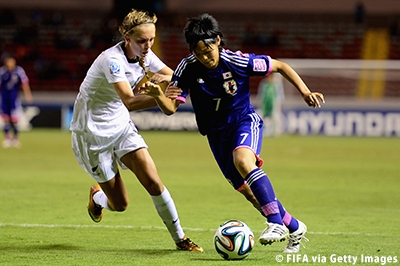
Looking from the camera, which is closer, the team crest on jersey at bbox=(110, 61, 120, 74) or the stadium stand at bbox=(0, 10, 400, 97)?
the team crest on jersey at bbox=(110, 61, 120, 74)

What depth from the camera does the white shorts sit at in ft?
20.2

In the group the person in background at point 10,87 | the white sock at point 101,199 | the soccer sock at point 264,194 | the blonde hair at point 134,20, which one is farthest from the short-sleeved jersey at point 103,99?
the person in background at point 10,87

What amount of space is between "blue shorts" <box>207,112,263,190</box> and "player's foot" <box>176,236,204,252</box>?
1.94 ft

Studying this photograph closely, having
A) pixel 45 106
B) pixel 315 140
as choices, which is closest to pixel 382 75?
pixel 315 140

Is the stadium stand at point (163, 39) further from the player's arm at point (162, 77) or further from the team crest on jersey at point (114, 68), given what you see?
the team crest on jersey at point (114, 68)

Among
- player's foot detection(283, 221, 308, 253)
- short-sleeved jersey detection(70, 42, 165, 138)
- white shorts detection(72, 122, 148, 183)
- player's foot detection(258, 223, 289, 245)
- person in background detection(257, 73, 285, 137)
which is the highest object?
short-sleeved jersey detection(70, 42, 165, 138)

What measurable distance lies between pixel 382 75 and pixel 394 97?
918 mm

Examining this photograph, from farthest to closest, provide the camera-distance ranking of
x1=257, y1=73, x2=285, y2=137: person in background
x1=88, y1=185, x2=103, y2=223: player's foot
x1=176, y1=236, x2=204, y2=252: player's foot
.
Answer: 1. x1=257, y1=73, x2=285, y2=137: person in background
2. x1=88, y1=185, x2=103, y2=223: player's foot
3. x1=176, y1=236, x2=204, y2=252: player's foot

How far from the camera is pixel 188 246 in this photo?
5957 mm

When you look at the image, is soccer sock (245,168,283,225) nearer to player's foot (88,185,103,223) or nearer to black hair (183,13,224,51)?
black hair (183,13,224,51)

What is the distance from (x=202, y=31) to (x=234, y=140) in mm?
919

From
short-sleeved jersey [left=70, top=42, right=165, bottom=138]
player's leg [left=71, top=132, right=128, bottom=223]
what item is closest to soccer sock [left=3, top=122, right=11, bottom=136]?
player's leg [left=71, top=132, right=128, bottom=223]

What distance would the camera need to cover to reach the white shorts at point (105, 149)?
20.2 ft

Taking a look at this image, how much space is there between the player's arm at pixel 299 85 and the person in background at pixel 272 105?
1571 centimetres
